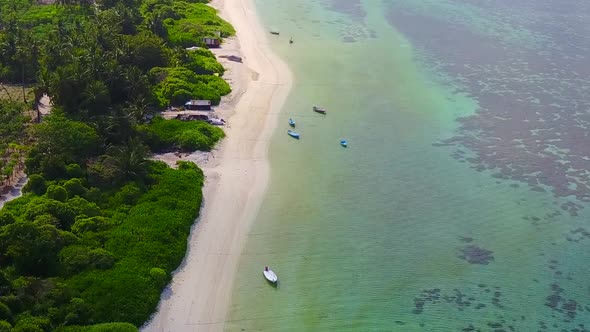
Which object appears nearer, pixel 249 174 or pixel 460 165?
pixel 249 174

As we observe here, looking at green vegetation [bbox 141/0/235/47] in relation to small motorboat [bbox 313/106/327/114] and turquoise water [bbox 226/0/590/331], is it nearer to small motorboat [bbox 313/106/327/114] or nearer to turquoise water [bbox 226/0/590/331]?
turquoise water [bbox 226/0/590/331]

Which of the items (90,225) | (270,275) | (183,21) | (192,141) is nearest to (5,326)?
(90,225)

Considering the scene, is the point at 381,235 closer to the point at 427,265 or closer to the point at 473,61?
the point at 427,265

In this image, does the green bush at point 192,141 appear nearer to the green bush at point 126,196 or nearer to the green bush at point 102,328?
the green bush at point 126,196

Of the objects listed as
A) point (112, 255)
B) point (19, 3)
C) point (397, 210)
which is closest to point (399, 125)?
point (397, 210)

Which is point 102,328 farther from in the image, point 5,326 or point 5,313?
point 5,313

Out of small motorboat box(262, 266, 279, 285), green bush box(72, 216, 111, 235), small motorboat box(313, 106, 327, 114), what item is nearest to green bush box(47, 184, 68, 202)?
green bush box(72, 216, 111, 235)
